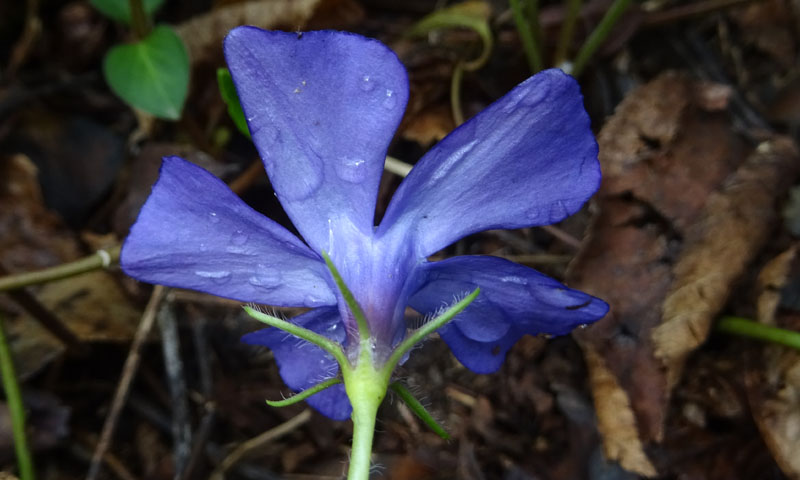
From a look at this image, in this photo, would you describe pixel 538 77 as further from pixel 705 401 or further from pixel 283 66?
pixel 705 401

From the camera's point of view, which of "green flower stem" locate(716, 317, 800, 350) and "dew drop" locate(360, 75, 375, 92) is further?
"green flower stem" locate(716, 317, 800, 350)

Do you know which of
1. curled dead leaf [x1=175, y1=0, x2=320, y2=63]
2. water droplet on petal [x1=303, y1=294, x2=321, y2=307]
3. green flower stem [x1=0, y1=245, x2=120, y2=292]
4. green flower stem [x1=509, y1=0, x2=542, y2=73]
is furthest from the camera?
curled dead leaf [x1=175, y1=0, x2=320, y2=63]

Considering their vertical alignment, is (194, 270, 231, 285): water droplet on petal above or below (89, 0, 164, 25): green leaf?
below

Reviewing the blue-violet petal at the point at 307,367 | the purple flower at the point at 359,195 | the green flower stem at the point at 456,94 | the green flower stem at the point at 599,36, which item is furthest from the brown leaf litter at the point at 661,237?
the blue-violet petal at the point at 307,367

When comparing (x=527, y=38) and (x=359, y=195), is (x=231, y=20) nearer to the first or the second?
(x=527, y=38)

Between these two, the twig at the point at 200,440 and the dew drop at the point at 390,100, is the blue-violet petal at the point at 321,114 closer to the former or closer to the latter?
the dew drop at the point at 390,100

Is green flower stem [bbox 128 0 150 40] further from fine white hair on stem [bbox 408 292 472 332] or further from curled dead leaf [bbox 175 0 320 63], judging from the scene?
fine white hair on stem [bbox 408 292 472 332]

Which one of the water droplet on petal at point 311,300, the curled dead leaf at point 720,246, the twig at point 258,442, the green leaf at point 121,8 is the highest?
the green leaf at point 121,8

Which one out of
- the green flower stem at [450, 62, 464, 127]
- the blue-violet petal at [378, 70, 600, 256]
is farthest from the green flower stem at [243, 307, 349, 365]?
the green flower stem at [450, 62, 464, 127]
